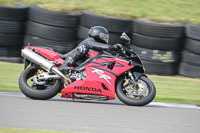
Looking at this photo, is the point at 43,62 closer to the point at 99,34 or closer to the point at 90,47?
the point at 90,47

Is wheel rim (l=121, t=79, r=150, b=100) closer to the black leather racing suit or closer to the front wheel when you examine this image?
the front wheel

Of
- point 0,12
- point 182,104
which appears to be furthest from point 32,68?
point 0,12

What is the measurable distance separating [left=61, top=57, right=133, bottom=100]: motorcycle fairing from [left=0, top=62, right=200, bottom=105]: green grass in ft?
4.16

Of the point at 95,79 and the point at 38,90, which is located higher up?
the point at 95,79

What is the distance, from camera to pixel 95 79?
6066mm

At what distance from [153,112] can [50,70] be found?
1.83m

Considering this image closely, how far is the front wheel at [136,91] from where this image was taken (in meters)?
5.99

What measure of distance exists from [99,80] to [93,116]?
1041 mm

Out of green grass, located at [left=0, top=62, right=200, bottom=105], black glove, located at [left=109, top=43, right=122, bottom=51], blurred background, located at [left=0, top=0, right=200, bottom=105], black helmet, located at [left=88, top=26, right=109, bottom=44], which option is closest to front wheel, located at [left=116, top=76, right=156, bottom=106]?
black glove, located at [left=109, top=43, right=122, bottom=51]

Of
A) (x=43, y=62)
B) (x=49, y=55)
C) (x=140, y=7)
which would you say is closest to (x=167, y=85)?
(x=49, y=55)

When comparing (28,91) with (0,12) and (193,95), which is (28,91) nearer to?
(193,95)

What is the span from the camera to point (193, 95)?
7.74 meters

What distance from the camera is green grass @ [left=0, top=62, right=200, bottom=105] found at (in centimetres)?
705

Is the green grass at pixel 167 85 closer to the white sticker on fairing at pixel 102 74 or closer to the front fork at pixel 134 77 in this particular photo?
the front fork at pixel 134 77
